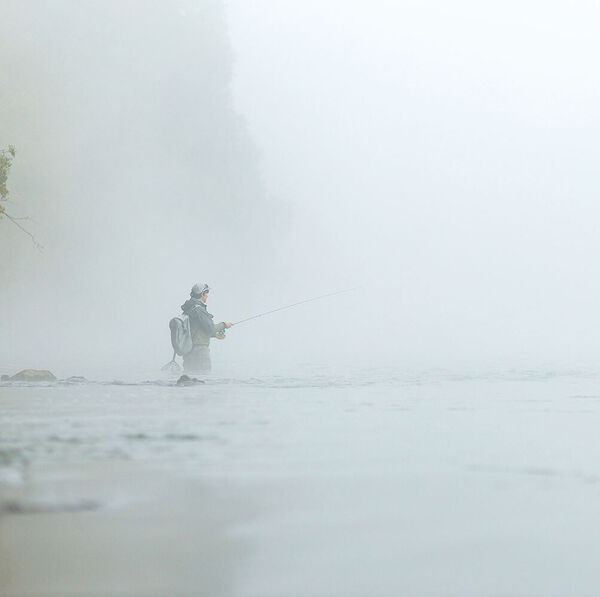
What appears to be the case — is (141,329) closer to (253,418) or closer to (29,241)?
(29,241)

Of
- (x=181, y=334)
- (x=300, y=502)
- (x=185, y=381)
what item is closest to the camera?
(x=300, y=502)

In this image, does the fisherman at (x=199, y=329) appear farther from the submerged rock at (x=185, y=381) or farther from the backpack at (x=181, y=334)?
the submerged rock at (x=185, y=381)

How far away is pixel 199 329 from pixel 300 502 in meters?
14.0

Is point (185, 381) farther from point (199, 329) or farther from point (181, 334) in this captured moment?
point (199, 329)

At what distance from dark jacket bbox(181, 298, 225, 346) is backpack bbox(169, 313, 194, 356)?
0.09 meters

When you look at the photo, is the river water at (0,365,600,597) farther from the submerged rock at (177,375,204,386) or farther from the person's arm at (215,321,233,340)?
the person's arm at (215,321,233,340)

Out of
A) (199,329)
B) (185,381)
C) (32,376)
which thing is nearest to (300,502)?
(185,381)

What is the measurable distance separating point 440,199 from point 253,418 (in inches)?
5787

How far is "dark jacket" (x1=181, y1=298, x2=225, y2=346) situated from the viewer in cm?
1907

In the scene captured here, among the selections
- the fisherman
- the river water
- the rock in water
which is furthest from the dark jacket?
the river water

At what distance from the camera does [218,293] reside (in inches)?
2340

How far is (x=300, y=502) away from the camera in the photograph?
5.54 metres

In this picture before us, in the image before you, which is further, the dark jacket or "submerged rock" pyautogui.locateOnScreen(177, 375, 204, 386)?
the dark jacket

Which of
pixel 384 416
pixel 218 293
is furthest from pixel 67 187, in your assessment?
pixel 384 416
